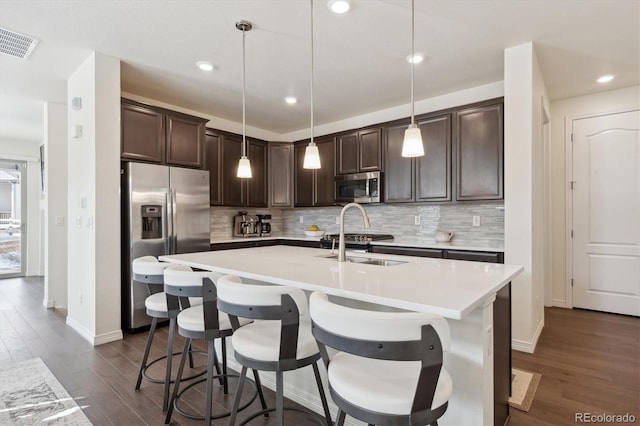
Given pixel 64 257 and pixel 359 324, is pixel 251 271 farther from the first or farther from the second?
pixel 64 257

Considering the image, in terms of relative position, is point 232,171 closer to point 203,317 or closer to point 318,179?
point 318,179

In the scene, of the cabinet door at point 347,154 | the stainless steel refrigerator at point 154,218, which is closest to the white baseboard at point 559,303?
the cabinet door at point 347,154

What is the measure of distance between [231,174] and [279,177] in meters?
0.85

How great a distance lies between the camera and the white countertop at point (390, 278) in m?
1.28

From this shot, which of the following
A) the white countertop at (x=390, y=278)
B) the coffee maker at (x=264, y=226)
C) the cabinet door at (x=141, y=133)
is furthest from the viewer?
the coffee maker at (x=264, y=226)

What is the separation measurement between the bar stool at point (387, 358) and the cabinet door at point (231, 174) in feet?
12.8

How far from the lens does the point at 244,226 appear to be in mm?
5445

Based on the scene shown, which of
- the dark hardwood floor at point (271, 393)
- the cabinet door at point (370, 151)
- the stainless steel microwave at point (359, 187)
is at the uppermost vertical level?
the cabinet door at point (370, 151)

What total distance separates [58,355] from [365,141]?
13.2 feet

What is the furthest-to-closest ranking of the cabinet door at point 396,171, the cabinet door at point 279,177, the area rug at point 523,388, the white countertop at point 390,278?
the cabinet door at point 279,177
the cabinet door at point 396,171
the area rug at point 523,388
the white countertop at point 390,278

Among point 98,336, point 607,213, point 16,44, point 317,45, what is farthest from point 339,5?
point 607,213

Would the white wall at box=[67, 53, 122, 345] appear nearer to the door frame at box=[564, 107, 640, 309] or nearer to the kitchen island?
the kitchen island

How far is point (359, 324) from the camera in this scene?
104 centimetres

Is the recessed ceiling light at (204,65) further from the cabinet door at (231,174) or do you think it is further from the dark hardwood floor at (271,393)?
the dark hardwood floor at (271,393)
